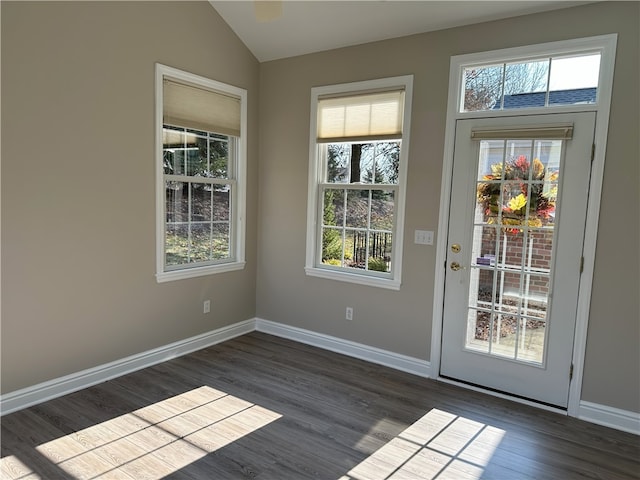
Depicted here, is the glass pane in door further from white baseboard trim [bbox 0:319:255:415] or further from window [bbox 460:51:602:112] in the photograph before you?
white baseboard trim [bbox 0:319:255:415]

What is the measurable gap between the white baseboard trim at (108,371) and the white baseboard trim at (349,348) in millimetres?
351

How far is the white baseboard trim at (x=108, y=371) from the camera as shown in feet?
8.93

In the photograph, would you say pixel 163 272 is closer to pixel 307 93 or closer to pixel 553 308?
pixel 307 93

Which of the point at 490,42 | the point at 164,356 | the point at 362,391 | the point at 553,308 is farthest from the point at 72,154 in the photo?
the point at 553,308

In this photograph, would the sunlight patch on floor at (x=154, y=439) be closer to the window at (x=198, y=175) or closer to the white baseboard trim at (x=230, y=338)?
the white baseboard trim at (x=230, y=338)

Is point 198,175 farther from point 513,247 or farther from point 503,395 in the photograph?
point 503,395

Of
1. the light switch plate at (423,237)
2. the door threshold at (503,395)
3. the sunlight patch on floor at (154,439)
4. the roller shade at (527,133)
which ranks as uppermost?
the roller shade at (527,133)

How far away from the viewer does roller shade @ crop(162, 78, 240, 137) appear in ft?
11.2

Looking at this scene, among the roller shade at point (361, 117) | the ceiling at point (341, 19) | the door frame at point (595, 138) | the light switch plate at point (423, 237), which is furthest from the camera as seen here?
the roller shade at point (361, 117)

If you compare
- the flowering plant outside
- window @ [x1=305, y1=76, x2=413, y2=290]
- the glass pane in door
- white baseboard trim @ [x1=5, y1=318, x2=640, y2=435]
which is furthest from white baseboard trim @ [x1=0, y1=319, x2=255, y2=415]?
the flowering plant outside

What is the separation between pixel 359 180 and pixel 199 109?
152 cm

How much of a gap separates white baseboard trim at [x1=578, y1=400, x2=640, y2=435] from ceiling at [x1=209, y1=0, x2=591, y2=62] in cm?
266

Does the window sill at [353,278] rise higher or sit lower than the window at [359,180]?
lower

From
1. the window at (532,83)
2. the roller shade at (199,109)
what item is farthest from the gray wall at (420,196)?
the roller shade at (199,109)
